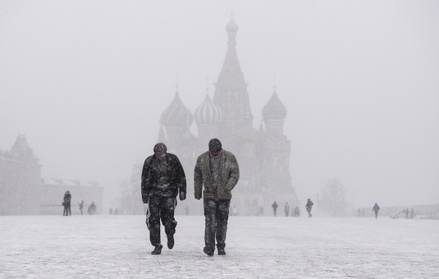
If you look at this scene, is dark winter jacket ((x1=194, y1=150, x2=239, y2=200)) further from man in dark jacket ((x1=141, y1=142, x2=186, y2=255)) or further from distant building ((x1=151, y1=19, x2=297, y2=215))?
distant building ((x1=151, y1=19, x2=297, y2=215))

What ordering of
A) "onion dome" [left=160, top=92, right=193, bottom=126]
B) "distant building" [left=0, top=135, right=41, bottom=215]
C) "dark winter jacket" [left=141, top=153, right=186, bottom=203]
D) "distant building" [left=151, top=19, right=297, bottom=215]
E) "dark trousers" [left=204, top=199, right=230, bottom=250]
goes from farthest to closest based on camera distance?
"onion dome" [left=160, top=92, right=193, bottom=126] → "distant building" [left=151, top=19, right=297, bottom=215] → "distant building" [left=0, top=135, right=41, bottom=215] → "dark winter jacket" [left=141, top=153, right=186, bottom=203] → "dark trousers" [left=204, top=199, right=230, bottom=250]

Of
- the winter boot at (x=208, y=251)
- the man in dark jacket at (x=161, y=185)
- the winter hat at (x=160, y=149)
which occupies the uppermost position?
the winter hat at (x=160, y=149)

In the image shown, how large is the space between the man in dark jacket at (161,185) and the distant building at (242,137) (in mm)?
96666

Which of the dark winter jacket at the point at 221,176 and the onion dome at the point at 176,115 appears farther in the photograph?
the onion dome at the point at 176,115

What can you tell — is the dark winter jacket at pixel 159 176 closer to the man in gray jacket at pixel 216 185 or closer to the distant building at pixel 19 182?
the man in gray jacket at pixel 216 185

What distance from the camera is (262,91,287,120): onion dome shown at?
11462 centimetres

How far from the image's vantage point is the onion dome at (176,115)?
114500mm

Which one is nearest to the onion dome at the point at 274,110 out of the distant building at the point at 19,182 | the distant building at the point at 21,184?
the distant building at the point at 21,184

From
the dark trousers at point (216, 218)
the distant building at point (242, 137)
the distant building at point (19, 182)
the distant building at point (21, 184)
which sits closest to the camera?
the dark trousers at point (216, 218)

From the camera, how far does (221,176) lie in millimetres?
9547

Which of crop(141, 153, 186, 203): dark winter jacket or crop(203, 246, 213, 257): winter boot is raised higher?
crop(141, 153, 186, 203): dark winter jacket

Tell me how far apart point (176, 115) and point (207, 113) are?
5.25 meters

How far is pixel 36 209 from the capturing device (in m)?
97.2

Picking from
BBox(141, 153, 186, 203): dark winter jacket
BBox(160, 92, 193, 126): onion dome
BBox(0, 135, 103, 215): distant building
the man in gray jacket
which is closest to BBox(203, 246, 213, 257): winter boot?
the man in gray jacket
